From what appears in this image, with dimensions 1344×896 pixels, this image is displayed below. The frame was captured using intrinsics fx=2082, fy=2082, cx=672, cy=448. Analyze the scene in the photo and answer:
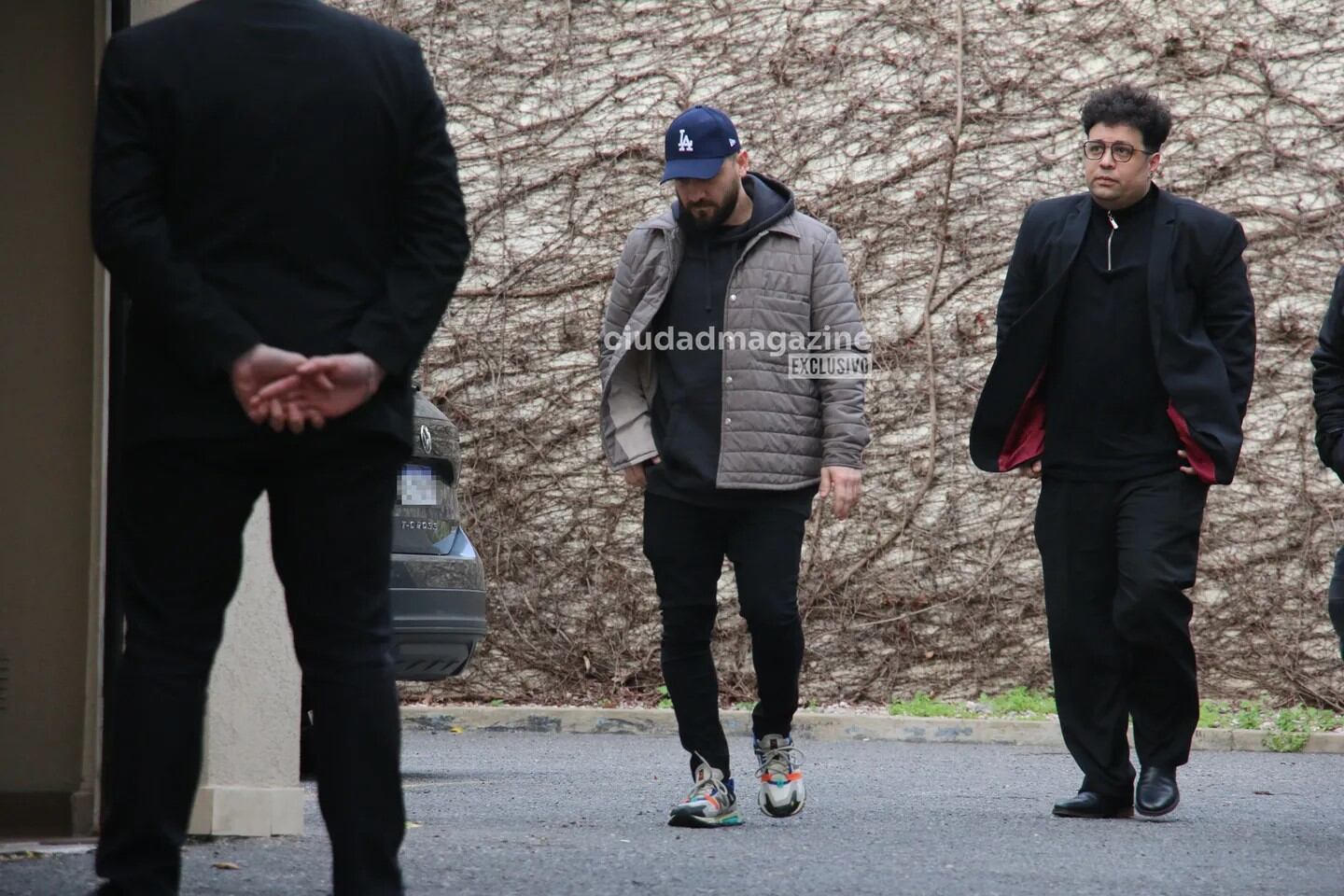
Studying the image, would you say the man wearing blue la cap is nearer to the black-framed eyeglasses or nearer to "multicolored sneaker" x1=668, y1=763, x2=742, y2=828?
"multicolored sneaker" x1=668, y1=763, x2=742, y2=828

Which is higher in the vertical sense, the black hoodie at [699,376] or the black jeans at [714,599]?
the black hoodie at [699,376]

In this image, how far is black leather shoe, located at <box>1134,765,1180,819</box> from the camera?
5418 mm

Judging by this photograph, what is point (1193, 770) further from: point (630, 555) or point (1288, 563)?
point (630, 555)

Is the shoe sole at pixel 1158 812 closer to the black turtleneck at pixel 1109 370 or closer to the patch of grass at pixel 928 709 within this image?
the black turtleneck at pixel 1109 370

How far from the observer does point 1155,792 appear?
17.9 ft

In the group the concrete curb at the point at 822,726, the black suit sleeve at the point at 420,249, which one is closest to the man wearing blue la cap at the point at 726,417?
the black suit sleeve at the point at 420,249

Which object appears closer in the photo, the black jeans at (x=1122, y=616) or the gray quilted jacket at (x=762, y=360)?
the gray quilted jacket at (x=762, y=360)

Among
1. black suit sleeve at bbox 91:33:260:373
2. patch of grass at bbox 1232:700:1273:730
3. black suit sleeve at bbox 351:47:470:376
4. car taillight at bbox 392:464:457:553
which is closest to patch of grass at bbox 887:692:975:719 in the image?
patch of grass at bbox 1232:700:1273:730

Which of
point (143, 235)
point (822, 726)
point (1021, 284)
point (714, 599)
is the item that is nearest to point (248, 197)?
point (143, 235)

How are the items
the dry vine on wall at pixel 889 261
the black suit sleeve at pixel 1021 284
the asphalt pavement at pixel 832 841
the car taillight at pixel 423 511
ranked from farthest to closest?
the dry vine on wall at pixel 889 261 → the car taillight at pixel 423 511 → the black suit sleeve at pixel 1021 284 → the asphalt pavement at pixel 832 841

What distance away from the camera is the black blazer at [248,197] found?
303cm

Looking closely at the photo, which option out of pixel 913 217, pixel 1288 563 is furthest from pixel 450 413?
pixel 1288 563

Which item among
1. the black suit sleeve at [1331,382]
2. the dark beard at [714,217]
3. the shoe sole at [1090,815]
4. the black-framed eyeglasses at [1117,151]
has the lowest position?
the shoe sole at [1090,815]

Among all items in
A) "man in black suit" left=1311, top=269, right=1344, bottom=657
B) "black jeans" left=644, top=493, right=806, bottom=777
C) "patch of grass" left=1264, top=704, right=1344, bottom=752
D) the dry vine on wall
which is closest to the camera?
"man in black suit" left=1311, top=269, right=1344, bottom=657
